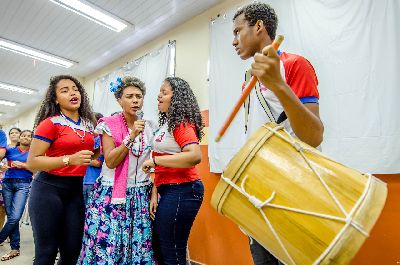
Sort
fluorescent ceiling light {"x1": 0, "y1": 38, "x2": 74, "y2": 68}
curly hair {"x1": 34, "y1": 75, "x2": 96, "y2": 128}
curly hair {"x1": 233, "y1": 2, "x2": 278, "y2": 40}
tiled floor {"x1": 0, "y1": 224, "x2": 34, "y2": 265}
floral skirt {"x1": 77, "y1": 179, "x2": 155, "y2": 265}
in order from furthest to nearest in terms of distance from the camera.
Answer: fluorescent ceiling light {"x1": 0, "y1": 38, "x2": 74, "y2": 68} < tiled floor {"x1": 0, "y1": 224, "x2": 34, "y2": 265} < curly hair {"x1": 34, "y1": 75, "x2": 96, "y2": 128} < floral skirt {"x1": 77, "y1": 179, "x2": 155, "y2": 265} < curly hair {"x1": 233, "y1": 2, "x2": 278, "y2": 40}

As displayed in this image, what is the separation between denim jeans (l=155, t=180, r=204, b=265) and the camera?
5.16ft

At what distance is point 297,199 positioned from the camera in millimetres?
716

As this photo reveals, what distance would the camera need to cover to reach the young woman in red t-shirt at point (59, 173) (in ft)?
5.33

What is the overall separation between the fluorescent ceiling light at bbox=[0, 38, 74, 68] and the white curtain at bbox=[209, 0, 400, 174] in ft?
15.1

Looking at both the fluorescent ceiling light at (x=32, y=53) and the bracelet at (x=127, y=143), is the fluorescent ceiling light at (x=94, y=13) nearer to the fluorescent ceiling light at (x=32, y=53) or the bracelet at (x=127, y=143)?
the fluorescent ceiling light at (x=32, y=53)

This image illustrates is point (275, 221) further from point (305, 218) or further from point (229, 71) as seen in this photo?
point (229, 71)

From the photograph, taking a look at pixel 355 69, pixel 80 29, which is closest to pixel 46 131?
pixel 355 69

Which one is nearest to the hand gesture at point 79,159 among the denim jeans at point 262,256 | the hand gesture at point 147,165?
the hand gesture at point 147,165

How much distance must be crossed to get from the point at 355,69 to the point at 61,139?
226cm

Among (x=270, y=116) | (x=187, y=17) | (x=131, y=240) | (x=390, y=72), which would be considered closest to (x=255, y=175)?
(x=270, y=116)

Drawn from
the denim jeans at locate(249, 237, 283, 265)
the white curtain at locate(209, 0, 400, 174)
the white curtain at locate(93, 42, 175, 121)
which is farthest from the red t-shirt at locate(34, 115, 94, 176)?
the white curtain at locate(93, 42, 175, 121)

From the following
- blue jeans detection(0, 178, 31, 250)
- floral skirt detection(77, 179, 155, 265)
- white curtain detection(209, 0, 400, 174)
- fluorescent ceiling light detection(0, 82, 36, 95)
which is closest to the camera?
floral skirt detection(77, 179, 155, 265)

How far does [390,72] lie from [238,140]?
148cm

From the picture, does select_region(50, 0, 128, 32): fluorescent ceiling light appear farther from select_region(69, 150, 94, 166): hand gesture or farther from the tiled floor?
the tiled floor
